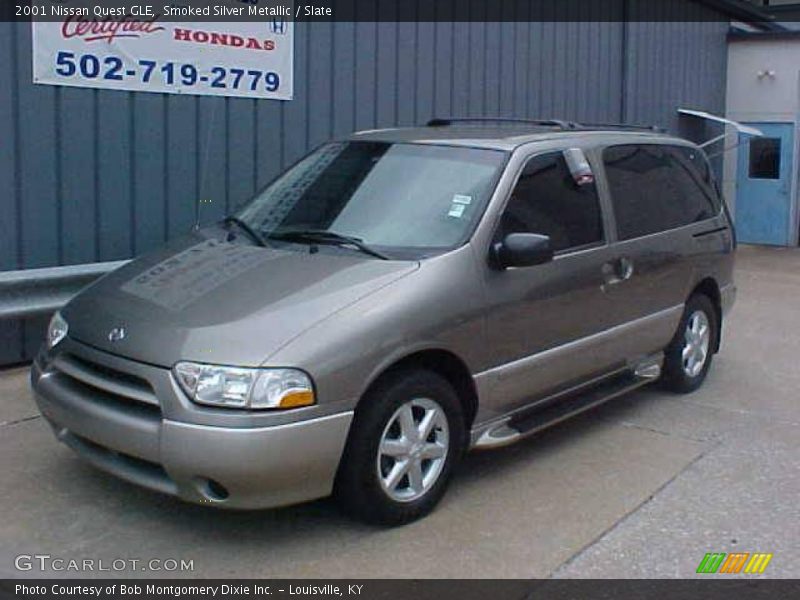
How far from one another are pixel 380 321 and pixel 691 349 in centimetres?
333

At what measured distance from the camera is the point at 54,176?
7.42m

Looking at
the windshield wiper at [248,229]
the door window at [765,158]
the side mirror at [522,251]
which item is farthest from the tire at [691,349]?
the door window at [765,158]

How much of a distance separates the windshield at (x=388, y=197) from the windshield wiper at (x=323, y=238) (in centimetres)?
3

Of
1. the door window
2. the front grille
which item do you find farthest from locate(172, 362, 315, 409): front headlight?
the door window

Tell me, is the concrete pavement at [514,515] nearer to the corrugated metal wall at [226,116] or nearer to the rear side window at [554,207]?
the rear side window at [554,207]

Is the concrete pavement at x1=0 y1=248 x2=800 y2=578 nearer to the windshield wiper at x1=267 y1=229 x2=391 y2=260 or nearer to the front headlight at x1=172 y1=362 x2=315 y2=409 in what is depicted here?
the front headlight at x1=172 y1=362 x2=315 y2=409

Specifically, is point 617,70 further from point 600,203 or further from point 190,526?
point 190,526

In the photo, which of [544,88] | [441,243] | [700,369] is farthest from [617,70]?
[441,243]

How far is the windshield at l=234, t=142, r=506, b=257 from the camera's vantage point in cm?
529

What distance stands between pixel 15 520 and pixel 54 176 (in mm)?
3258

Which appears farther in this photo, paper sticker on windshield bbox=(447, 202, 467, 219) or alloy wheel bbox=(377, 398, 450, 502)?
paper sticker on windshield bbox=(447, 202, 467, 219)

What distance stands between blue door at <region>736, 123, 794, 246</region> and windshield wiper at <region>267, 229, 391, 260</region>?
1295cm

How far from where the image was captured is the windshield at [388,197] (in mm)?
5285
